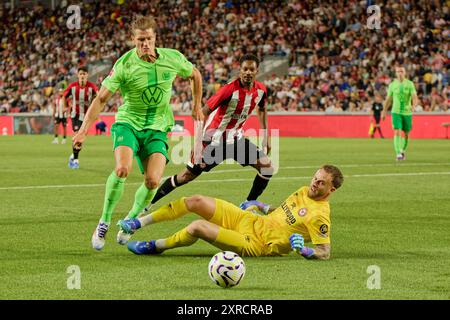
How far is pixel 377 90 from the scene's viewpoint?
37.3 meters

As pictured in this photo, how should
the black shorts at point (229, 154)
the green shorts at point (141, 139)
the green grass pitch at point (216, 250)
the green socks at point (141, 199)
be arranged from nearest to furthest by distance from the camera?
the green grass pitch at point (216, 250), the green shorts at point (141, 139), the green socks at point (141, 199), the black shorts at point (229, 154)

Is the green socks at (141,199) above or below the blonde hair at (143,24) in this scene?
below

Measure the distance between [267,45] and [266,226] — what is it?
35.4 m

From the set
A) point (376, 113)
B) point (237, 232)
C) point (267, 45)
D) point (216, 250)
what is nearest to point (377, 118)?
point (376, 113)

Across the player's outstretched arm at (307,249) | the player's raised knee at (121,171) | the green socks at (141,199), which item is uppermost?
the player's raised knee at (121,171)

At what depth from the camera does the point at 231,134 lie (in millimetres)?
12242

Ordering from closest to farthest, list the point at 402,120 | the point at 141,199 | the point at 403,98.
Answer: the point at 141,199
the point at 403,98
the point at 402,120

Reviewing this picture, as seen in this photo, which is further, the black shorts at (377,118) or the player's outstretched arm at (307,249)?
the black shorts at (377,118)

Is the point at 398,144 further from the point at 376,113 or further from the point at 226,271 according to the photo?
the point at 226,271

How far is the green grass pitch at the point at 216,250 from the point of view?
6.66m

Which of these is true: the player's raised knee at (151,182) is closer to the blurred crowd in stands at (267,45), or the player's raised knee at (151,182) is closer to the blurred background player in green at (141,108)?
the blurred background player in green at (141,108)

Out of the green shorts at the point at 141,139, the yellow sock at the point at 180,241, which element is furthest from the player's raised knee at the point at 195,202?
the green shorts at the point at 141,139

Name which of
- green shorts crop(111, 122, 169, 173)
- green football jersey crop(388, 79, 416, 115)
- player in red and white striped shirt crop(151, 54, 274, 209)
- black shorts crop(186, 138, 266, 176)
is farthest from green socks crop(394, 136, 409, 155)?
green shorts crop(111, 122, 169, 173)

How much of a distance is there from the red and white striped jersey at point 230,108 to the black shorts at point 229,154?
0.28 ft
